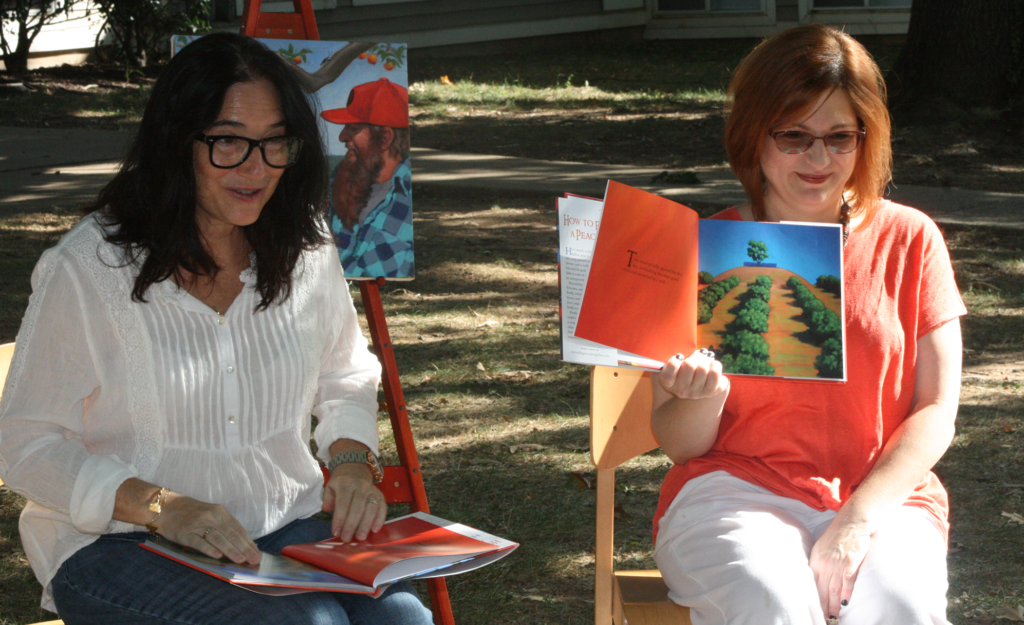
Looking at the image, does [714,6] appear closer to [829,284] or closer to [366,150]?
[366,150]

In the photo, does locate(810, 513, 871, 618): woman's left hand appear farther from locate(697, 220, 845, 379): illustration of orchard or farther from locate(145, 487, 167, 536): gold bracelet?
locate(145, 487, 167, 536): gold bracelet

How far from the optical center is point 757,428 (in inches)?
85.7

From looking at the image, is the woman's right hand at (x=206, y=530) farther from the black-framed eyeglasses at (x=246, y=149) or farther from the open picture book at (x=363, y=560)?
the black-framed eyeglasses at (x=246, y=149)

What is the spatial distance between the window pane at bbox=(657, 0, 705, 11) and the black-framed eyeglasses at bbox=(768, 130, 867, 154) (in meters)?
14.9

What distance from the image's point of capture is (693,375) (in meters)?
1.95

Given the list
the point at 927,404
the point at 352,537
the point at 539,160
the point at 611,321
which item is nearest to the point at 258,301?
the point at 352,537

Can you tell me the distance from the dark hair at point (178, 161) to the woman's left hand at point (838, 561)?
1290mm

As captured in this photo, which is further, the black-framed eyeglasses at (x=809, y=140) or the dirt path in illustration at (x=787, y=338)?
the black-framed eyeglasses at (x=809, y=140)

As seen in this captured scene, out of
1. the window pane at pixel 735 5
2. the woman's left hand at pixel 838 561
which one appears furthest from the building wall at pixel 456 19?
the woman's left hand at pixel 838 561

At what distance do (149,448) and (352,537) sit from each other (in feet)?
1.51

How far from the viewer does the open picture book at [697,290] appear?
6.32ft

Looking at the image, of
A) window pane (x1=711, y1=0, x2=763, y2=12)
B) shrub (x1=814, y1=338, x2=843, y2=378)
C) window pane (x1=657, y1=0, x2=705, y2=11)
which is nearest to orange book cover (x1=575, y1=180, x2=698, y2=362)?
shrub (x1=814, y1=338, x2=843, y2=378)

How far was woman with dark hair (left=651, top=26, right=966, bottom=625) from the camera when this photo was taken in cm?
202

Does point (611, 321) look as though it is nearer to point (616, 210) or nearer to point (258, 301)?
point (616, 210)
